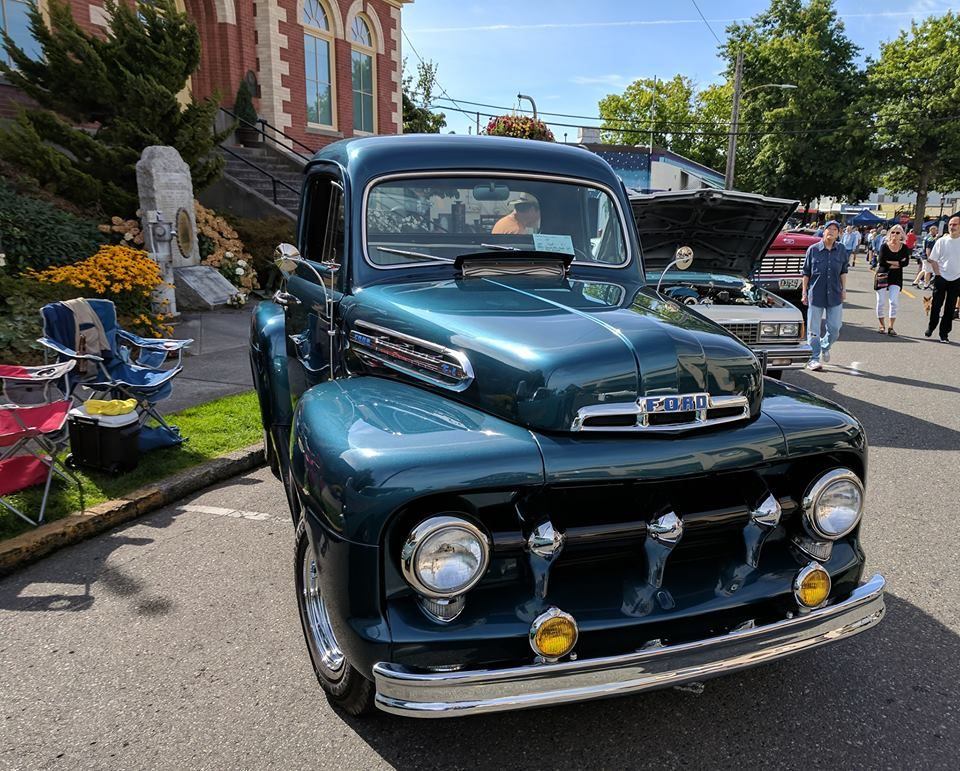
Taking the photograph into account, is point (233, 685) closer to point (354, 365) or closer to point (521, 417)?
point (354, 365)

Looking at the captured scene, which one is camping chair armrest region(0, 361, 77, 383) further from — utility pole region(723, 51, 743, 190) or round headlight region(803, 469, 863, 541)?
utility pole region(723, 51, 743, 190)

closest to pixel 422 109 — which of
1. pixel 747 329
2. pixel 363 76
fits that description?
pixel 363 76

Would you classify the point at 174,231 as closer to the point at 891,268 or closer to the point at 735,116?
the point at 891,268

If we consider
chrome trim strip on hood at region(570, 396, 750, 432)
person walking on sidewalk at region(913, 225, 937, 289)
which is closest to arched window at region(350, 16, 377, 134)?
person walking on sidewalk at region(913, 225, 937, 289)

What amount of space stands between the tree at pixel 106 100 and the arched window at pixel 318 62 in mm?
8143

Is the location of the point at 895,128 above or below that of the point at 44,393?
above

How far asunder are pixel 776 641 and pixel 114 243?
995 cm

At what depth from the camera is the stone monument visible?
969 centimetres

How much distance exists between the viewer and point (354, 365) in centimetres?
329

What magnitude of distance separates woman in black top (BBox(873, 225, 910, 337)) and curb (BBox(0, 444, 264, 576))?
10.3 metres

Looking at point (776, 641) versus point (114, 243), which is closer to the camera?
point (776, 641)

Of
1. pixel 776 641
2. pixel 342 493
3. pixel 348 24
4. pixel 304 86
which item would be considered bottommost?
pixel 776 641

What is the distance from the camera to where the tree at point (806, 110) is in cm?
3681

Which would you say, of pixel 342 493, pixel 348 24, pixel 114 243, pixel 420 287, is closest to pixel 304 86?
pixel 348 24
